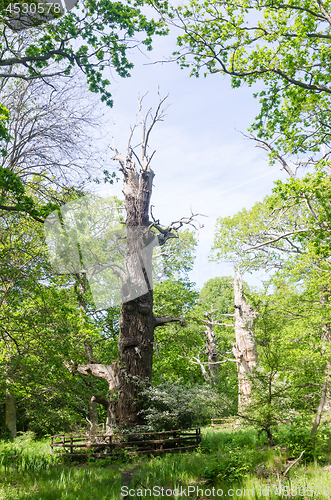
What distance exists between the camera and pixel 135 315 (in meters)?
11.9

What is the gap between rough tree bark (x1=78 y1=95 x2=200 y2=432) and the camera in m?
11.2

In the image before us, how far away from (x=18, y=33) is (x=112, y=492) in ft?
30.7

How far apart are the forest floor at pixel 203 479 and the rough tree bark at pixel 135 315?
2.82 metres

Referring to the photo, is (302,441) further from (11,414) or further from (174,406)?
(11,414)

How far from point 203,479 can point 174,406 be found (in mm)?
4339

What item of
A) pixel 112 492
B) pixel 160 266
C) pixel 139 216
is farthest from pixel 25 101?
pixel 160 266

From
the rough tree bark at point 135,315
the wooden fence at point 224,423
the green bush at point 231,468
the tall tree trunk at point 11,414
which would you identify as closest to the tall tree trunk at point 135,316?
the rough tree bark at point 135,315

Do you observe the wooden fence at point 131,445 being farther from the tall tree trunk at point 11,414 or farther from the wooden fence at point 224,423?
the tall tree trunk at point 11,414

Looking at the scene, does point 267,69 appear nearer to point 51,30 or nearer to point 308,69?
point 308,69

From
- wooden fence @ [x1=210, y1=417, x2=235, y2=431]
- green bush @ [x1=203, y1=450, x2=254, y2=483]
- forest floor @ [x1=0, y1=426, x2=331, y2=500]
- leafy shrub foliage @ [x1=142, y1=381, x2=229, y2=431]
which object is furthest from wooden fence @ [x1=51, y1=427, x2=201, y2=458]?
green bush @ [x1=203, y1=450, x2=254, y2=483]

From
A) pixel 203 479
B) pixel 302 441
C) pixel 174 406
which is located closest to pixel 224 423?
pixel 174 406

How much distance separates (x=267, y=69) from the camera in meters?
9.05

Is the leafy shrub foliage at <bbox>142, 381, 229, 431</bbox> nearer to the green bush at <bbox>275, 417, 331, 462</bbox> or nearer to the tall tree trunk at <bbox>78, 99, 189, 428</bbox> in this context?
the tall tree trunk at <bbox>78, 99, 189, 428</bbox>

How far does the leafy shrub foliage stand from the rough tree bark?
0.54 m
